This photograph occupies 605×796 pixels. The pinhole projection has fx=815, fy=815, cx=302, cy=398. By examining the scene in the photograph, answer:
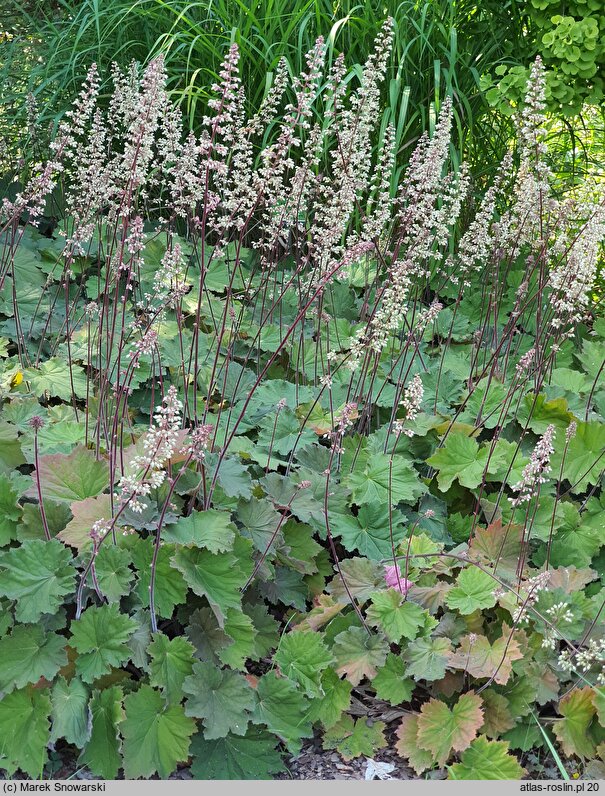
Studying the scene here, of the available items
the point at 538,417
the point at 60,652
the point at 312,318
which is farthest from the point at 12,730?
the point at 312,318

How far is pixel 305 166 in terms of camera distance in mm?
2869

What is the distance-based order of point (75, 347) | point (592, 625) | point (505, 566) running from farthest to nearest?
point (75, 347) < point (505, 566) < point (592, 625)

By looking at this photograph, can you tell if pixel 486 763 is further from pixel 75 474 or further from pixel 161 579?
pixel 75 474

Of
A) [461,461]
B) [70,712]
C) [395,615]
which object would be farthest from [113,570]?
[461,461]

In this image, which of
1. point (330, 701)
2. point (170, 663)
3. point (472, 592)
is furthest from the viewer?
point (472, 592)

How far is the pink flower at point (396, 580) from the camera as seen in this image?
2.44 m

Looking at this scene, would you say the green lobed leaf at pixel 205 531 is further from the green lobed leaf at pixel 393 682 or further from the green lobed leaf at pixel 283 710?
the green lobed leaf at pixel 393 682

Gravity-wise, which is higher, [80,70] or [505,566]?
[80,70]

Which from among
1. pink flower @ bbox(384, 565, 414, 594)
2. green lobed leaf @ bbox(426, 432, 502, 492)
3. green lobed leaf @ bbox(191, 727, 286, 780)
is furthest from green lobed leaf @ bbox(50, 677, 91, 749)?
green lobed leaf @ bbox(426, 432, 502, 492)

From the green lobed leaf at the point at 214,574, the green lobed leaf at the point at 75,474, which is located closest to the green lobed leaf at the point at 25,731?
the green lobed leaf at the point at 214,574

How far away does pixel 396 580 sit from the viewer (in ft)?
8.22

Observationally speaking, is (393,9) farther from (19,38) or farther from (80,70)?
(19,38)

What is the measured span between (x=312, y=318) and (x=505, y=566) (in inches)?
71.4

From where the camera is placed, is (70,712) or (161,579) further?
(161,579)
